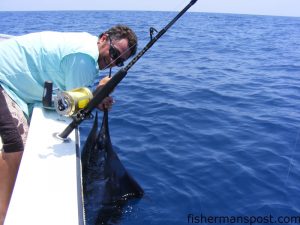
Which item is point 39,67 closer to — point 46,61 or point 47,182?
point 46,61

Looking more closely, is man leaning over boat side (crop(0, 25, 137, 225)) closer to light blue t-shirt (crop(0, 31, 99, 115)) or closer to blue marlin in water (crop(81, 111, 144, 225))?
light blue t-shirt (crop(0, 31, 99, 115))

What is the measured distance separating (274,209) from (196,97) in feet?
14.3

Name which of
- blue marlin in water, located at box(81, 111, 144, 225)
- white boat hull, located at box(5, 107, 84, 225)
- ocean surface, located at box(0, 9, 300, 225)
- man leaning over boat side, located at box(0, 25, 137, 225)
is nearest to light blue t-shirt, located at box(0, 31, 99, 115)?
man leaning over boat side, located at box(0, 25, 137, 225)

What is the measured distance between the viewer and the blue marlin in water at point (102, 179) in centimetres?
349

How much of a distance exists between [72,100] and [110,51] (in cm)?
62

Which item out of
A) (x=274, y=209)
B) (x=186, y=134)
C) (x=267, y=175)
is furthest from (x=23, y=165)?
(x=186, y=134)

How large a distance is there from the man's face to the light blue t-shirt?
8 centimetres

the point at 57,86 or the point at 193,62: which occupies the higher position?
the point at 57,86

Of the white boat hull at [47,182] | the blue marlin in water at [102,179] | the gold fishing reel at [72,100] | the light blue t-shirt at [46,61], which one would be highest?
the light blue t-shirt at [46,61]

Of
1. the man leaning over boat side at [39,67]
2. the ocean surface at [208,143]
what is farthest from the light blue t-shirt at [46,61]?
the ocean surface at [208,143]

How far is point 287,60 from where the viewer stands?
1398cm

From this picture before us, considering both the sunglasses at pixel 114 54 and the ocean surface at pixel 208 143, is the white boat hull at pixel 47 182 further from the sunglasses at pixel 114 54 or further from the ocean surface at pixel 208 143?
the ocean surface at pixel 208 143

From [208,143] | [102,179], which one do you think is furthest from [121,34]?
[208,143]

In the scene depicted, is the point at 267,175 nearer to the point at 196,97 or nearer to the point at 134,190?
the point at 134,190
